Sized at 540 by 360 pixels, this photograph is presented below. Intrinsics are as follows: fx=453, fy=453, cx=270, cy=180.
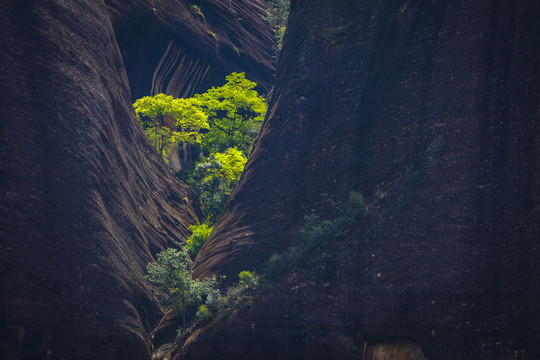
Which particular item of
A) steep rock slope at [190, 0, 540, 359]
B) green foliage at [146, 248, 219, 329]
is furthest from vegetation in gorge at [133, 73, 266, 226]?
green foliage at [146, 248, 219, 329]

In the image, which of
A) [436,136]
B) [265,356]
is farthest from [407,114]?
[265,356]

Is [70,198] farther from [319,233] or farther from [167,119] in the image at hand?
[167,119]

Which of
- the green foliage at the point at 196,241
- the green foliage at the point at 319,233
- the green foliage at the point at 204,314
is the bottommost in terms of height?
the green foliage at the point at 196,241

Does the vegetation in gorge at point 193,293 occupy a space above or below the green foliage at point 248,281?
below

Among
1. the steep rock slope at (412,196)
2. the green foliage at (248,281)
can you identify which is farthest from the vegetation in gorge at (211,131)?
the green foliage at (248,281)

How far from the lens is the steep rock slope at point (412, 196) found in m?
15.9

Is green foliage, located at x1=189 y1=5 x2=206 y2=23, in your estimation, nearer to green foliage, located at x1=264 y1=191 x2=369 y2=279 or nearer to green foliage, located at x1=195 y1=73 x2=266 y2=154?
green foliage, located at x1=195 y1=73 x2=266 y2=154

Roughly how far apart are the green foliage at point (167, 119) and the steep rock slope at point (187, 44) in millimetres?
4313

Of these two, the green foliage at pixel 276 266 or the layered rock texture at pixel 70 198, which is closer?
the layered rock texture at pixel 70 198

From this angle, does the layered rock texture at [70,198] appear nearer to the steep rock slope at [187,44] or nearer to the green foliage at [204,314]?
the green foliage at [204,314]

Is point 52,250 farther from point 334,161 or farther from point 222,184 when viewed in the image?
point 222,184

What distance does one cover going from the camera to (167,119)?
42281mm

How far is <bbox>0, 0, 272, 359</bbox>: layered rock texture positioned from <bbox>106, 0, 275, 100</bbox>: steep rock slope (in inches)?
431

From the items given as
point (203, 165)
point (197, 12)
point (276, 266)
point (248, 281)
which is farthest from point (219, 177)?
point (197, 12)
